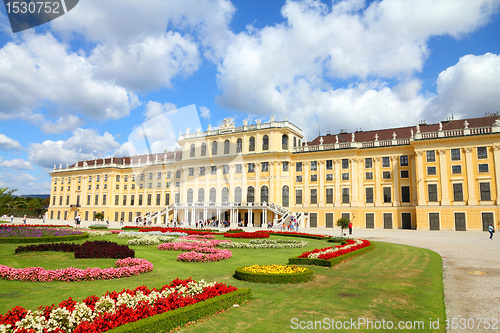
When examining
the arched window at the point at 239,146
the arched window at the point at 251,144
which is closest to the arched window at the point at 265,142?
the arched window at the point at 251,144

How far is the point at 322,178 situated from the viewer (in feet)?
192

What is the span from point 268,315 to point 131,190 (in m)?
78.3

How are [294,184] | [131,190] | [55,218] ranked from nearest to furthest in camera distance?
1. [294,184]
2. [131,190]
3. [55,218]

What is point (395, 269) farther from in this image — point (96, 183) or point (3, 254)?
point (96, 183)

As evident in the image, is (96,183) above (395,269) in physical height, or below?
above

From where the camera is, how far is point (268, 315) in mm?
8680

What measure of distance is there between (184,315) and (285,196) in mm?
53518

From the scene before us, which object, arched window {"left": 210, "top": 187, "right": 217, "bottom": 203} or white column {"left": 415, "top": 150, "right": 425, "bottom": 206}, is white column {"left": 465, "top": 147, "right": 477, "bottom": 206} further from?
arched window {"left": 210, "top": 187, "right": 217, "bottom": 203}

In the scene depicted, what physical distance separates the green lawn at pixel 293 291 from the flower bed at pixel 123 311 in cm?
38

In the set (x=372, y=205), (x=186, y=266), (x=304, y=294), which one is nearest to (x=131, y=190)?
(x=372, y=205)

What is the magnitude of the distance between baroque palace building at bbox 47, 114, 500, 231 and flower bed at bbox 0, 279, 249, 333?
44232mm

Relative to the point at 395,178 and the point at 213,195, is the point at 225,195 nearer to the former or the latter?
the point at 213,195

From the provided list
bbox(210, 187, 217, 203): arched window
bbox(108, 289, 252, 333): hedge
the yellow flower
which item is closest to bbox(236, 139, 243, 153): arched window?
bbox(210, 187, 217, 203): arched window

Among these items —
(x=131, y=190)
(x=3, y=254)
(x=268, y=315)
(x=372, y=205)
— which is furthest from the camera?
(x=131, y=190)
